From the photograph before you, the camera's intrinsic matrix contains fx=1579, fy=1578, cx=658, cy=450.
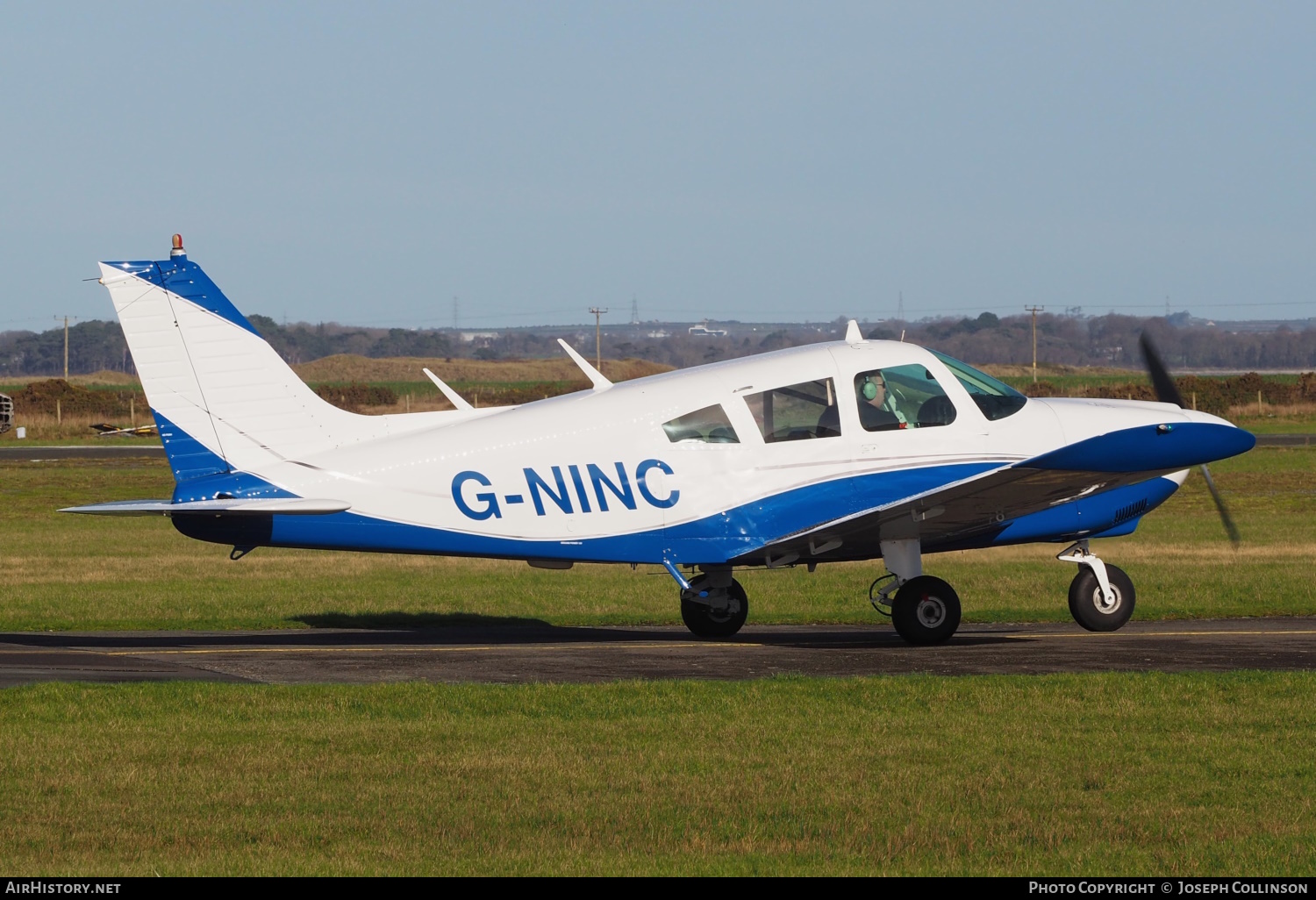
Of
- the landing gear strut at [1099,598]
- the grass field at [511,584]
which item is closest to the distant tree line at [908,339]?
the grass field at [511,584]

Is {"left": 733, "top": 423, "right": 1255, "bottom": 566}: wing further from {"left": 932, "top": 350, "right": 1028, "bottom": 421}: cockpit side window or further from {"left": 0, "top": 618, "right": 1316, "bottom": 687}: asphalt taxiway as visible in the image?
{"left": 0, "top": 618, "right": 1316, "bottom": 687}: asphalt taxiway

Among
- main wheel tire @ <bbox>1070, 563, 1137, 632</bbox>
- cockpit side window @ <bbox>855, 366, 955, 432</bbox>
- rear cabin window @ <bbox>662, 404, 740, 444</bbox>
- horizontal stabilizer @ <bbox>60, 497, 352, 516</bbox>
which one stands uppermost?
cockpit side window @ <bbox>855, 366, 955, 432</bbox>

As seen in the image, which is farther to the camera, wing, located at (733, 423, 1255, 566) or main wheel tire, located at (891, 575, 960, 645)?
main wheel tire, located at (891, 575, 960, 645)

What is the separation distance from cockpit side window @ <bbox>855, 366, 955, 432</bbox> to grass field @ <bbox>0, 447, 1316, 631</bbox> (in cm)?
397

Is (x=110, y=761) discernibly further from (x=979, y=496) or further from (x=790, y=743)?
(x=979, y=496)

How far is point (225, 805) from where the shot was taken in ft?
28.0

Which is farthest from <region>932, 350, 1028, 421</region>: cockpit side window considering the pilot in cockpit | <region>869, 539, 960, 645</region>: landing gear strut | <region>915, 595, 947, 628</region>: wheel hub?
<region>915, 595, 947, 628</region>: wheel hub

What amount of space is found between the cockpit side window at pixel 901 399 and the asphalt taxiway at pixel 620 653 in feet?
6.98

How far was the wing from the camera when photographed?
1411cm

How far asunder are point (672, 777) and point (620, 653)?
5579mm

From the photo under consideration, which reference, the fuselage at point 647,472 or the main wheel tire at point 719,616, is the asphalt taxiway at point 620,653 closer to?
the main wheel tire at point 719,616

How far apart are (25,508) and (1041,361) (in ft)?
226

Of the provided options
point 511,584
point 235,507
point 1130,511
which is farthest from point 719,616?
point 511,584

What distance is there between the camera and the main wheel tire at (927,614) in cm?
1492
